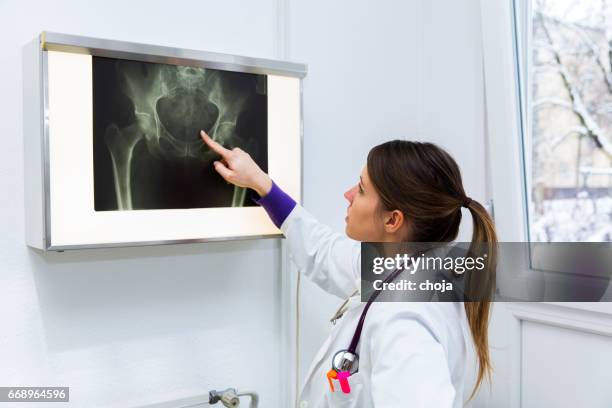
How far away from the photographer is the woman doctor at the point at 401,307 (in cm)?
98

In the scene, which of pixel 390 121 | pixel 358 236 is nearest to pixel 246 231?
pixel 358 236

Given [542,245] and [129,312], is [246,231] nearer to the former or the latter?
[129,312]

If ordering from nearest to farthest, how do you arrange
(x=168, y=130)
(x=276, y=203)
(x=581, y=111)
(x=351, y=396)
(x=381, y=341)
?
1. (x=381, y=341)
2. (x=351, y=396)
3. (x=168, y=130)
4. (x=276, y=203)
5. (x=581, y=111)

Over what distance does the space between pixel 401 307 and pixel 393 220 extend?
0.70ft

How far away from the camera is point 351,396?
116cm

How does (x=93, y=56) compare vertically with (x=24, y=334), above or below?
above

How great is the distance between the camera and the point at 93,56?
117 cm

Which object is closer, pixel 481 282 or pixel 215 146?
pixel 481 282

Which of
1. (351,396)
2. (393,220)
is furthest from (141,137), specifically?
(351,396)

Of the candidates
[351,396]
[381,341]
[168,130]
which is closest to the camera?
[381,341]

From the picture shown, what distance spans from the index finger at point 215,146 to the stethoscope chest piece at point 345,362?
491 millimetres

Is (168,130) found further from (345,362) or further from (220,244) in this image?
(345,362)

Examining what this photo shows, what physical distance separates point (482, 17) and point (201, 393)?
121 cm

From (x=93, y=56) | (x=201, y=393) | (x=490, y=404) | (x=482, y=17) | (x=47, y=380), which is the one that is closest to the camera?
(x=93, y=56)
